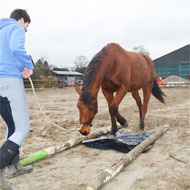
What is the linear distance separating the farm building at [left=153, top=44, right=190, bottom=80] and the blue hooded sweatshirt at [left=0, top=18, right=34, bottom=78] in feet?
121

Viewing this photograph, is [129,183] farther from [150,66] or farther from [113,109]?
[150,66]

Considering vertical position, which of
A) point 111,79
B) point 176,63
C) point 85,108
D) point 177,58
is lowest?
point 85,108

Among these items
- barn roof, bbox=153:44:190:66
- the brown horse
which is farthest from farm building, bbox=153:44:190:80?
the brown horse

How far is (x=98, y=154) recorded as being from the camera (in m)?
2.96

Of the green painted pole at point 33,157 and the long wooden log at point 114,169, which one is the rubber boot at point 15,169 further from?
the long wooden log at point 114,169

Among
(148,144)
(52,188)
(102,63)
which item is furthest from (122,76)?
(52,188)

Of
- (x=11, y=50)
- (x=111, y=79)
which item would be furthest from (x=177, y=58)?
(x=11, y=50)

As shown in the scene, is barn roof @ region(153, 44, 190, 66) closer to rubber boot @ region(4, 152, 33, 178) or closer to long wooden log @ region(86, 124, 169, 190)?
long wooden log @ region(86, 124, 169, 190)

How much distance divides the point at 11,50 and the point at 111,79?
6.23ft

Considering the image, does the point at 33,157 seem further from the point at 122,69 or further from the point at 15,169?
the point at 122,69

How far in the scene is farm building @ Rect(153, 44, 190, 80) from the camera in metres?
35.0

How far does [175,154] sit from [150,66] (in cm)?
274

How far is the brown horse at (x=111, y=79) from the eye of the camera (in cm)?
287

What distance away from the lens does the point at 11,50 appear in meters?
1.91
